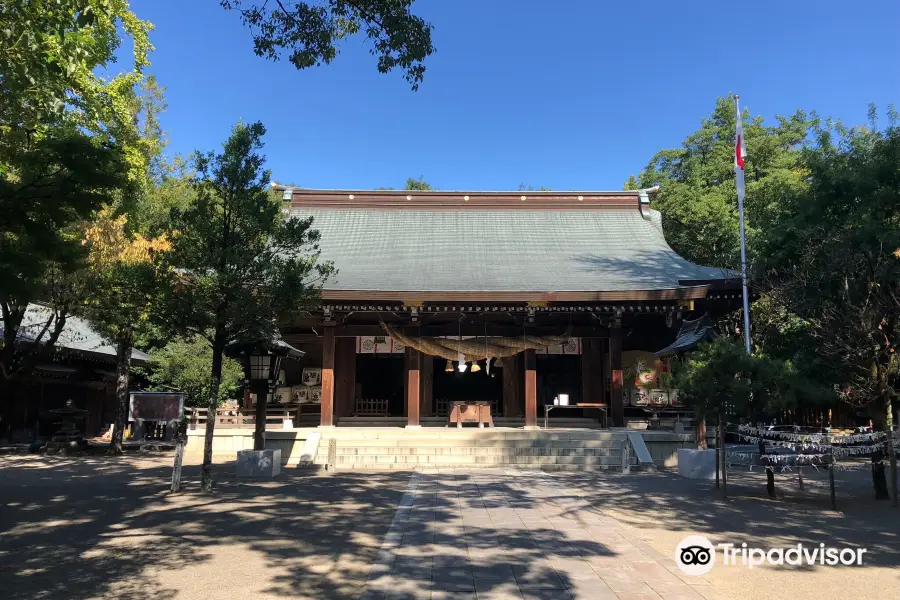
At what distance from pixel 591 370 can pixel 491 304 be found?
15.5ft

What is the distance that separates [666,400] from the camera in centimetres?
1636

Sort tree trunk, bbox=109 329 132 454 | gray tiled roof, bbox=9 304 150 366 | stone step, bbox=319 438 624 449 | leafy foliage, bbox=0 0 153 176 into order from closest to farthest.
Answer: leafy foliage, bbox=0 0 153 176 → stone step, bbox=319 438 624 449 → tree trunk, bbox=109 329 132 454 → gray tiled roof, bbox=9 304 150 366

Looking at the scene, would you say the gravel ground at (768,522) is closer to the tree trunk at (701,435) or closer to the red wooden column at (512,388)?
the tree trunk at (701,435)

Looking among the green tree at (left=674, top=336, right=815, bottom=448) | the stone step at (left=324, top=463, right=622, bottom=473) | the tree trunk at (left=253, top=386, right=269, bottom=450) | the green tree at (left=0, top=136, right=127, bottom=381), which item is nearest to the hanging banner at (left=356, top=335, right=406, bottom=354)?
the stone step at (left=324, top=463, right=622, bottom=473)

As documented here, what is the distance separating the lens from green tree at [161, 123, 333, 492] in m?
8.90

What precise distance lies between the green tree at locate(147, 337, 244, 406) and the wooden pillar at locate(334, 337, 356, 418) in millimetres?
5298

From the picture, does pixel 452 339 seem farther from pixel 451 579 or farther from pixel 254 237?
pixel 451 579

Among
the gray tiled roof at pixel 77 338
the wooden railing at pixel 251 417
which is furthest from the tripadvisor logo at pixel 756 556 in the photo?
the gray tiled roof at pixel 77 338

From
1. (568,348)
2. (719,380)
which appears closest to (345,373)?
(568,348)

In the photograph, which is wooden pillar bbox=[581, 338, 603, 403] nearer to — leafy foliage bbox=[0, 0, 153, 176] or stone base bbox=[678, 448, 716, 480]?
stone base bbox=[678, 448, 716, 480]

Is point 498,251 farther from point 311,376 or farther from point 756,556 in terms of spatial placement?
point 756,556

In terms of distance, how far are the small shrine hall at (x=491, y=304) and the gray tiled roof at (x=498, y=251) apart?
7 cm

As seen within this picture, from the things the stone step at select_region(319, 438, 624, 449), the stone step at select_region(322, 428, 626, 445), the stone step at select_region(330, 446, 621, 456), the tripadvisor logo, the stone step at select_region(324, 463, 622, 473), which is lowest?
the stone step at select_region(324, 463, 622, 473)

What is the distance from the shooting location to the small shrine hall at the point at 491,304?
1509 cm
